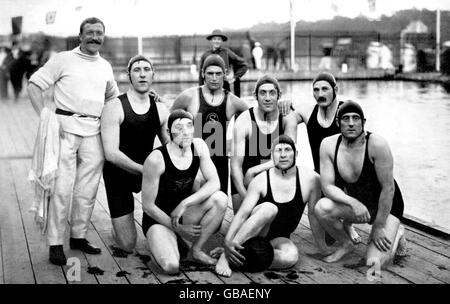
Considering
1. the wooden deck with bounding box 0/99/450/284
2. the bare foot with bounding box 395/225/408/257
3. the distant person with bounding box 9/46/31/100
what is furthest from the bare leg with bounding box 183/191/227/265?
the distant person with bounding box 9/46/31/100

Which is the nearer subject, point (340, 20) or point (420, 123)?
point (420, 123)

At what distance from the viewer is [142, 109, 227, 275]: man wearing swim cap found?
3.83 m

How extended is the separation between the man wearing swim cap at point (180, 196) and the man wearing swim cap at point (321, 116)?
2.16ft

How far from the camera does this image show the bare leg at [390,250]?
12.2ft

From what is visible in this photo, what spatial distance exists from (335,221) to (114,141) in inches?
57.6

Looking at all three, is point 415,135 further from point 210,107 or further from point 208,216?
point 208,216

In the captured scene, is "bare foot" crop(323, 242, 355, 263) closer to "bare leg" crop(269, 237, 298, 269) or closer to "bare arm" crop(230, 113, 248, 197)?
"bare leg" crop(269, 237, 298, 269)

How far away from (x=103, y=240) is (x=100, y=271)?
803mm

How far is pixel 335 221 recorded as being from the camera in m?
3.96

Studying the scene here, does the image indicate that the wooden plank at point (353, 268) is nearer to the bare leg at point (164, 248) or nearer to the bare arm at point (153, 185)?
the bare leg at point (164, 248)

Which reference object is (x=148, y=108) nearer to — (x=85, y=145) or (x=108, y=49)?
(x=85, y=145)

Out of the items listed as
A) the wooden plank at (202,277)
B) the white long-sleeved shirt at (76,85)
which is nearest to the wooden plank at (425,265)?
the wooden plank at (202,277)

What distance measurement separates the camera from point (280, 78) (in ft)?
72.9
